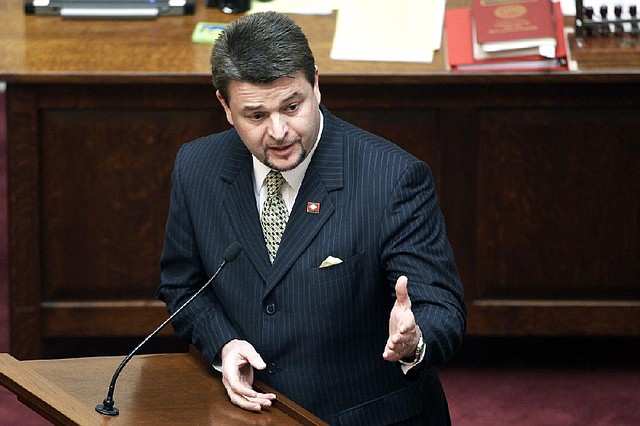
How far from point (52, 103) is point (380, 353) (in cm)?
149

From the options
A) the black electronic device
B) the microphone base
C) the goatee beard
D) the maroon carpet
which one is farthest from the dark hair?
the black electronic device

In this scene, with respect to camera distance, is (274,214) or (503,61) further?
(503,61)

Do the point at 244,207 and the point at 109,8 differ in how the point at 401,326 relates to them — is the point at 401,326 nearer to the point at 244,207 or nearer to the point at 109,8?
the point at 244,207

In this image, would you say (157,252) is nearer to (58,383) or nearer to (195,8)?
(195,8)

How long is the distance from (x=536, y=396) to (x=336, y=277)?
149 cm

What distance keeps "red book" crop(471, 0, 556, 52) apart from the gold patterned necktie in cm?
125

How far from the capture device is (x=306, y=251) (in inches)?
76.7

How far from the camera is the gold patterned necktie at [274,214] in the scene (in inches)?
78.7

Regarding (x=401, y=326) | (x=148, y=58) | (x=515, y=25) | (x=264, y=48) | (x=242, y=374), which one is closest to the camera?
(x=401, y=326)

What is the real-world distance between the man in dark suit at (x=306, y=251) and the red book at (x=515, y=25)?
119 centimetres

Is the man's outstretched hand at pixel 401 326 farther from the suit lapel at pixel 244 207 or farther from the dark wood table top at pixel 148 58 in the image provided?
the dark wood table top at pixel 148 58

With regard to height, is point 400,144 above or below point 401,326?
below

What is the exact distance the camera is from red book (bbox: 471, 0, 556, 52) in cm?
313

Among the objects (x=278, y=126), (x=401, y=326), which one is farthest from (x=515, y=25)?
(x=401, y=326)
